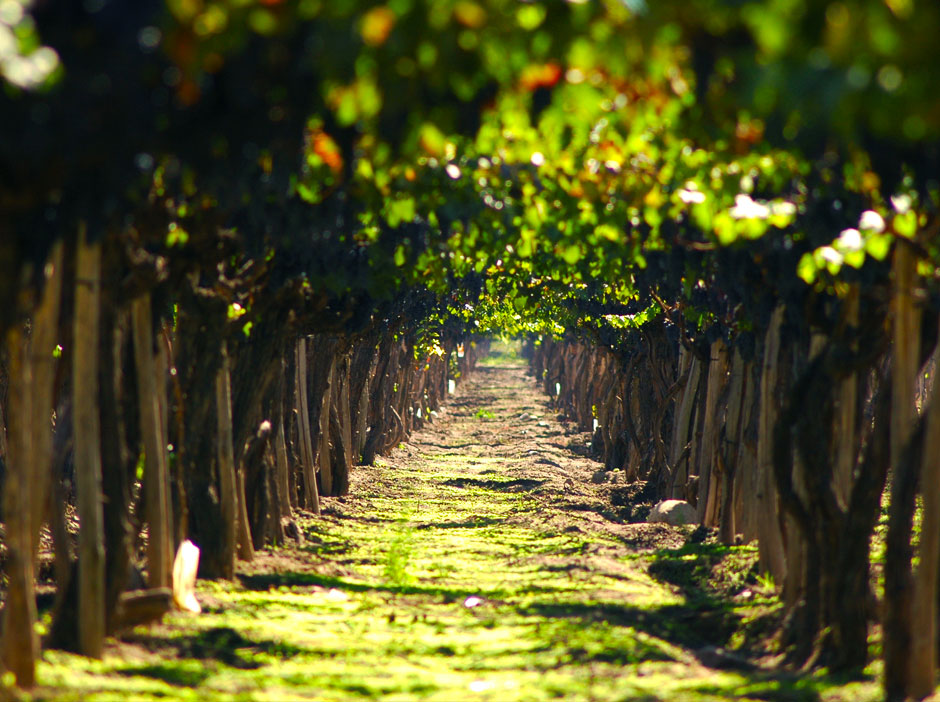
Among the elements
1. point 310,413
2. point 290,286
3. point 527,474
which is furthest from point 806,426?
point 527,474

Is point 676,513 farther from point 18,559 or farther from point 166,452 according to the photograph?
point 18,559

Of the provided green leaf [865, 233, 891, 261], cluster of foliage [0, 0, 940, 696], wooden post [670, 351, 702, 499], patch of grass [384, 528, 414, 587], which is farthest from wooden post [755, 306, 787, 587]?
wooden post [670, 351, 702, 499]

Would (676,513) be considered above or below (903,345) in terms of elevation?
below

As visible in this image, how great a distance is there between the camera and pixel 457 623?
899 cm

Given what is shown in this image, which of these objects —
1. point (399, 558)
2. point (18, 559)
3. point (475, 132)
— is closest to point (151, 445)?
point (18, 559)

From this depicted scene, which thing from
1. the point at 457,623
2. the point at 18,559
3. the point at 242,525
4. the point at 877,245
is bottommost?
the point at 457,623

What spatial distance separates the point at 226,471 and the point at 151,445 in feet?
7.63

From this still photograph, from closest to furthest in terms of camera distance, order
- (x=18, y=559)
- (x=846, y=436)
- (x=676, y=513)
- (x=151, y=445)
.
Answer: (x=18, y=559) < (x=151, y=445) < (x=846, y=436) < (x=676, y=513)

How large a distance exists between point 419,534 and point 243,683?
8.04 meters

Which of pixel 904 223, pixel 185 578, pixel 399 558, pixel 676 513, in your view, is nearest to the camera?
pixel 904 223

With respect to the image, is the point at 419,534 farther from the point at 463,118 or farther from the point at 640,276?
the point at 463,118

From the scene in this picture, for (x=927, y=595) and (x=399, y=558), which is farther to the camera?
(x=399, y=558)

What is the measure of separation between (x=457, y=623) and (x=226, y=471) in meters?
2.51

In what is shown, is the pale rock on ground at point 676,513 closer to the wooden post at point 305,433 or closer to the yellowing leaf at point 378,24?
the wooden post at point 305,433
